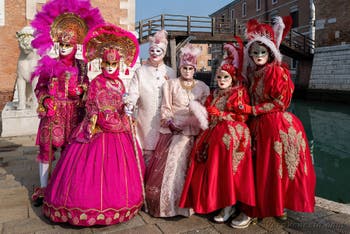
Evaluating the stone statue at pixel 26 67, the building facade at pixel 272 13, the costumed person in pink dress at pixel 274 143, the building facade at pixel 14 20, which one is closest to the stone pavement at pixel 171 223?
the costumed person in pink dress at pixel 274 143

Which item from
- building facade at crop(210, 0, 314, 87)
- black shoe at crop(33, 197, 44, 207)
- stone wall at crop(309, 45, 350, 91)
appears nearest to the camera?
black shoe at crop(33, 197, 44, 207)

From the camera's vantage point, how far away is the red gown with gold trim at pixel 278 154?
2393 millimetres

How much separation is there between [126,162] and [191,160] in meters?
0.59

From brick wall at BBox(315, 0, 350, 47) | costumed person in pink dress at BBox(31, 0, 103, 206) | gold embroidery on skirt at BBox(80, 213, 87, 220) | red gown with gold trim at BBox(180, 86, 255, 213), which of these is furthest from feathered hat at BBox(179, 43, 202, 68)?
brick wall at BBox(315, 0, 350, 47)

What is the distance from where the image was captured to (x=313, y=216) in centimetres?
273

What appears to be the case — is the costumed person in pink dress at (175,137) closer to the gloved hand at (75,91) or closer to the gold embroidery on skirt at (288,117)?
the gold embroidery on skirt at (288,117)

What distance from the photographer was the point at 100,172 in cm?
246

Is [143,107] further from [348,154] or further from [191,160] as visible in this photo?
[348,154]

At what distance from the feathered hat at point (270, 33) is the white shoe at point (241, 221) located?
1406 millimetres

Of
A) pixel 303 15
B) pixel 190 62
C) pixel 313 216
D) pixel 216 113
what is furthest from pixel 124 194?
pixel 303 15

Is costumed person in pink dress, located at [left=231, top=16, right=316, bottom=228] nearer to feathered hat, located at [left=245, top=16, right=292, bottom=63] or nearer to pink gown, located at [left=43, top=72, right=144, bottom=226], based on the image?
feathered hat, located at [left=245, top=16, right=292, bottom=63]

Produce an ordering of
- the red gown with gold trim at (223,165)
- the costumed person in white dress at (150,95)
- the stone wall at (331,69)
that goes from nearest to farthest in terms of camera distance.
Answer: the red gown with gold trim at (223,165), the costumed person in white dress at (150,95), the stone wall at (331,69)

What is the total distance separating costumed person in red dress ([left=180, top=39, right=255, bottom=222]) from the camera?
8.12ft

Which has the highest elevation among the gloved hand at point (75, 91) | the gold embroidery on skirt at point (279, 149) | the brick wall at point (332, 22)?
the brick wall at point (332, 22)
